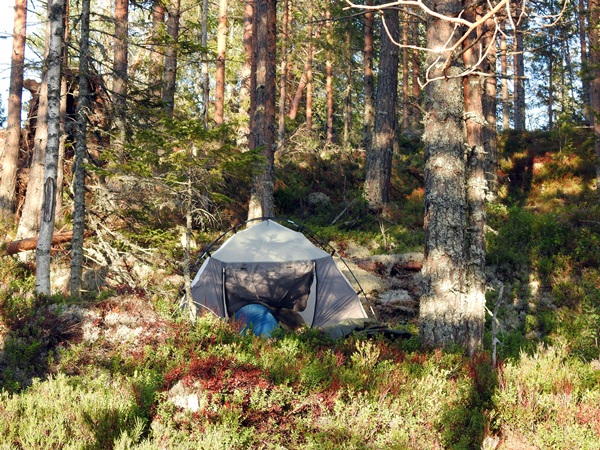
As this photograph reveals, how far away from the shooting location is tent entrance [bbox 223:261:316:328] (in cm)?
1082

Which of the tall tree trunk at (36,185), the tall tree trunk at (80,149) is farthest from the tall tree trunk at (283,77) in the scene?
the tall tree trunk at (80,149)

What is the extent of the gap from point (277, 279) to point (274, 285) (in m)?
0.13

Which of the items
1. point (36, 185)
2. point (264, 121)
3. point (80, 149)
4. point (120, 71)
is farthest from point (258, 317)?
A: point (36, 185)

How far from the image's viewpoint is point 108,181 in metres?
13.5

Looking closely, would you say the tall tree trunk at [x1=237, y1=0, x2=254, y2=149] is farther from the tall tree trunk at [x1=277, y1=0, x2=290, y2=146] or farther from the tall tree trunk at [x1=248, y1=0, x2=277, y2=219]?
the tall tree trunk at [x1=248, y1=0, x2=277, y2=219]

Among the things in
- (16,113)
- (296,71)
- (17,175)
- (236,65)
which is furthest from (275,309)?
(296,71)

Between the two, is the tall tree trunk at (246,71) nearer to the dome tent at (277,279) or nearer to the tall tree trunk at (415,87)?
the tall tree trunk at (415,87)

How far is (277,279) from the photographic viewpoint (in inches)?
440

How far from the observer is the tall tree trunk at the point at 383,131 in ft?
56.7

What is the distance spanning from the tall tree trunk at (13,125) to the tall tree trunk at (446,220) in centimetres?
1212

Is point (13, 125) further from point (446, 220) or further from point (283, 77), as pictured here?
point (283, 77)

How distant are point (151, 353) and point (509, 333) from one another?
7087 millimetres

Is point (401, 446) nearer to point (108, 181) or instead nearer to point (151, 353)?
point (151, 353)

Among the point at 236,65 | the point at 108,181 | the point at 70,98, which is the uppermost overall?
the point at 236,65
